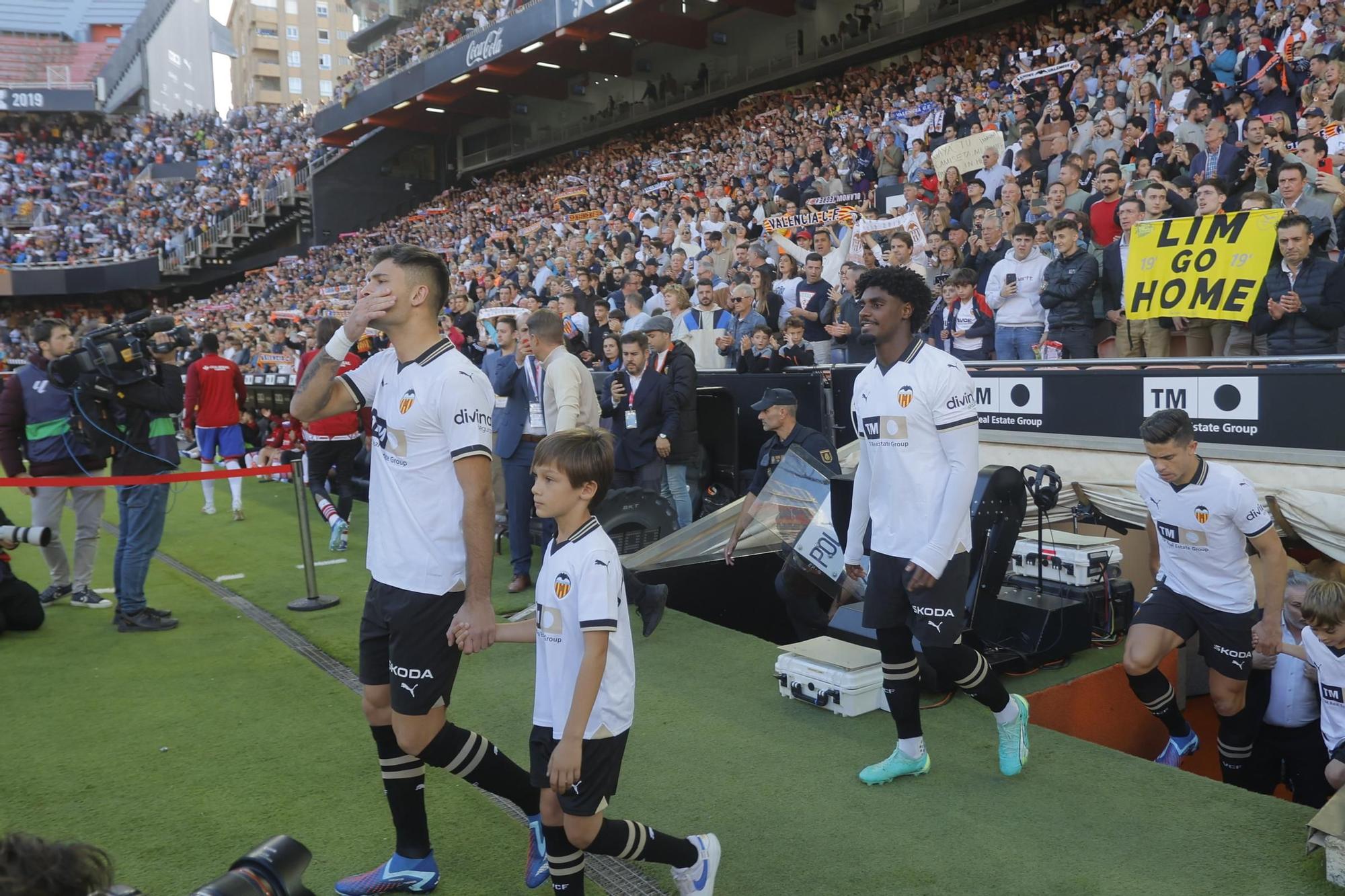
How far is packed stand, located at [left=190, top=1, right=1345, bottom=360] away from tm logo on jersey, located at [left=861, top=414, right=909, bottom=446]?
380cm

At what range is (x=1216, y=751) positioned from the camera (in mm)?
6016

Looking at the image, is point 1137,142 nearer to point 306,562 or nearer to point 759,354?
point 759,354

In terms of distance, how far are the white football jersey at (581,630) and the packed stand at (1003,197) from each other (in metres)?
5.27

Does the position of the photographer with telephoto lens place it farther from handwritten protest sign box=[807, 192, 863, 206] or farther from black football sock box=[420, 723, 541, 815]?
handwritten protest sign box=[807, 192, 863, 206]

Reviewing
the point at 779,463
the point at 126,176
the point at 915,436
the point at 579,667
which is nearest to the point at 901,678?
the point at 915,436

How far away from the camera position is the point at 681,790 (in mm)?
3818

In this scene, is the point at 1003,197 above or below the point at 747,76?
below

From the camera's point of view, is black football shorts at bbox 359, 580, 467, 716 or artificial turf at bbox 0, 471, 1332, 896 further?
artificial turf at bbox 0, 471, 1332, 896

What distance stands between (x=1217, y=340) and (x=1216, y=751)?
2.66 meters

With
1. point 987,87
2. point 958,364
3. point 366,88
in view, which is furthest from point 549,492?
point 366,88

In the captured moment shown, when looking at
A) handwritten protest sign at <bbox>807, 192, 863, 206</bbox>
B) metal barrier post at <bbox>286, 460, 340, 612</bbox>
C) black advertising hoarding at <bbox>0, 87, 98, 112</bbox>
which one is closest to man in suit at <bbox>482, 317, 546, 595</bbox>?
metal barrier post at <bbox>286, 460, 340, 612</bbox>

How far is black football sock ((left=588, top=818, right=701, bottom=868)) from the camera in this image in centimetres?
257

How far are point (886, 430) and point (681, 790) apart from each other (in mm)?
1623

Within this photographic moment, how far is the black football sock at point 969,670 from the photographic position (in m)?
3.53
